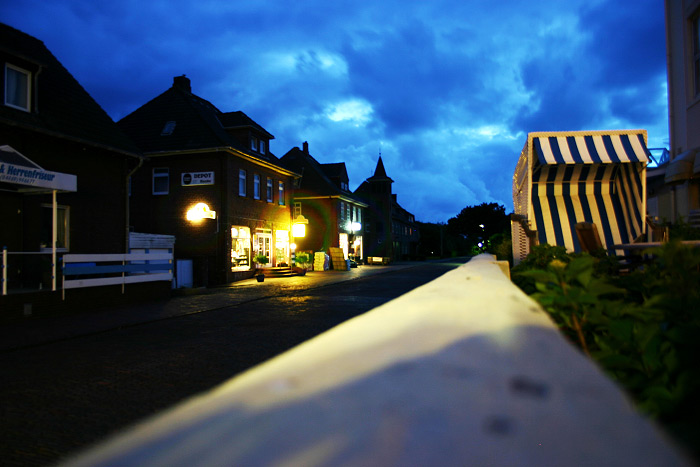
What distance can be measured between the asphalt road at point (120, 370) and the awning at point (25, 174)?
4038 mm

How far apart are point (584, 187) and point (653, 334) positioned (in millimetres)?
7315

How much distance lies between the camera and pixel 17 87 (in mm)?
13141

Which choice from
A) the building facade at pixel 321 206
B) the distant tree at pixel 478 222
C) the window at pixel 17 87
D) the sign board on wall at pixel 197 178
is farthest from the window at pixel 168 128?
the distant tree at pixel 478 222

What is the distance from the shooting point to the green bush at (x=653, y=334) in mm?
845

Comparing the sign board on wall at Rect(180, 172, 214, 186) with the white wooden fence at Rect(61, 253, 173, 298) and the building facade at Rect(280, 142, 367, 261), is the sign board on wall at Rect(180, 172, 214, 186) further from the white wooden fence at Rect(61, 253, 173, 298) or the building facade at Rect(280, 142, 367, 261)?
the building facade at Rect(280, 142, 367, 261)

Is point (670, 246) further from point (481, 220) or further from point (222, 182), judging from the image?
point (481, 220)

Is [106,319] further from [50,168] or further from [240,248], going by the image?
[240,248]

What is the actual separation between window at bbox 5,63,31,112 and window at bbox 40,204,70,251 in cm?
291

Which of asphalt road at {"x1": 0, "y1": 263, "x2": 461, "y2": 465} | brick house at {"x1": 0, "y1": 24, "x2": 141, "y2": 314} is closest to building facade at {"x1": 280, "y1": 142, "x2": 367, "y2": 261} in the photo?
brick house at {"x1": 0, "y1": 24, "x2": 141, "y2": 314}

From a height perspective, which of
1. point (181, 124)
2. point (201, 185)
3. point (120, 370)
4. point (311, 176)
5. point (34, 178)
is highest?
point (181, 124)

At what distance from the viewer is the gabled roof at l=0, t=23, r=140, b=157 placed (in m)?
12.7

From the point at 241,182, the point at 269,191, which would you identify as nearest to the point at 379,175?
the point at 269,191

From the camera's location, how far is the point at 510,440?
477mm

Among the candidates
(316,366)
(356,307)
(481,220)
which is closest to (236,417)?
(316,366)
